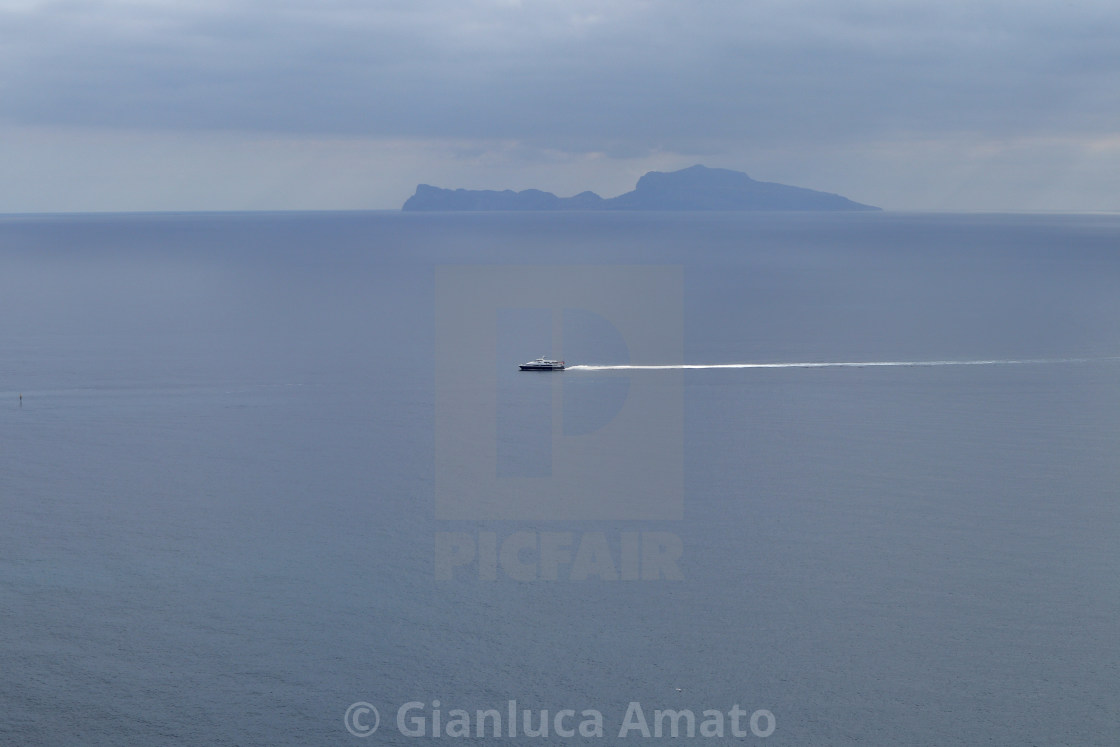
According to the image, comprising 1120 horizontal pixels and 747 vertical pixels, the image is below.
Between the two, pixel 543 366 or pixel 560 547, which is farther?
pixel 543 366

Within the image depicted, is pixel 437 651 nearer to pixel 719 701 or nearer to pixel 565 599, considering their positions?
pixel 565 599

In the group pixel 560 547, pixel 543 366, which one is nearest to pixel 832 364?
pixel 543 366

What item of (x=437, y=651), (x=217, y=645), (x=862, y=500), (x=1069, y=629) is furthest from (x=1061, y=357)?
(x=217, y=645)

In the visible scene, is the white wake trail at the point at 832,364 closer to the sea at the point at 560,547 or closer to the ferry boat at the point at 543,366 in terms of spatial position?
the sea at the point at 560,547

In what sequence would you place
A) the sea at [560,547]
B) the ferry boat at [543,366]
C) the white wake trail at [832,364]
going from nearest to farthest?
the sea at [560,547] → the ferry boat at [543,366] → the white wake trail at [832,364]

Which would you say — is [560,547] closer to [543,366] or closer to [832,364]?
[543,366]

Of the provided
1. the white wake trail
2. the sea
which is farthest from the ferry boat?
the white wake trail

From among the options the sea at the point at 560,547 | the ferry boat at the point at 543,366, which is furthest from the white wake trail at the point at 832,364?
the ferry boat at the point at 543,366

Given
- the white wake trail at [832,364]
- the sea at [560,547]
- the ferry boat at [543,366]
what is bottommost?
the sea at [560,547]
